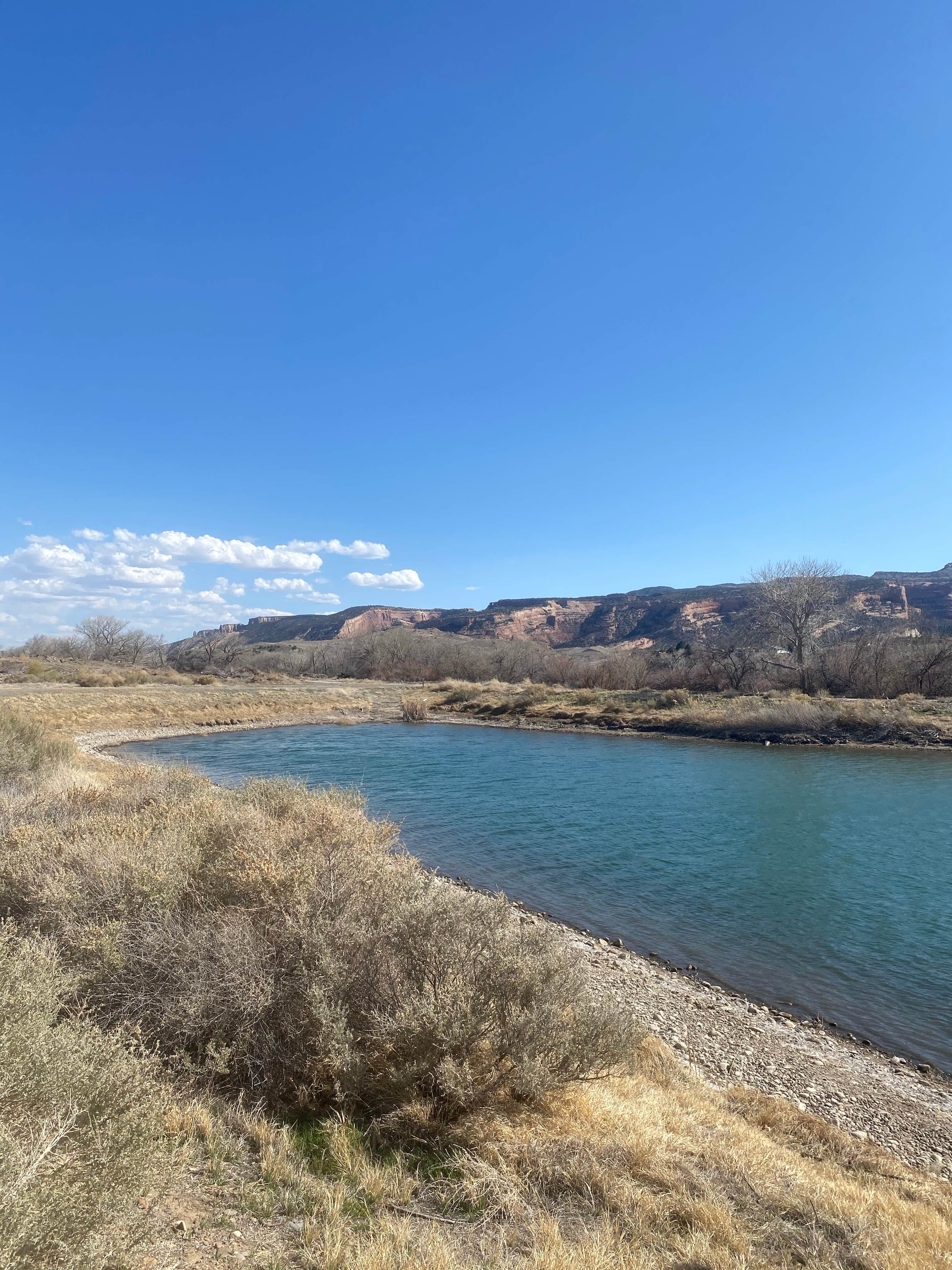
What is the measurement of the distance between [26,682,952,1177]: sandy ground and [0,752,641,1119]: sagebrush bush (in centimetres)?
264

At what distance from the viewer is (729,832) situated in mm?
17531

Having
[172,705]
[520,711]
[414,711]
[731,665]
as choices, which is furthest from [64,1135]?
[731,665]

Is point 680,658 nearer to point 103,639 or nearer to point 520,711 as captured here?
point 520,711

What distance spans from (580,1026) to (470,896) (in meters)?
1.51

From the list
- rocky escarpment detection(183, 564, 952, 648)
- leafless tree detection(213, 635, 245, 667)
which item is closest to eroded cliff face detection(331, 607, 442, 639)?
rocky escarpment detection(183, 564, 952, 648)

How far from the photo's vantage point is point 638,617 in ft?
364

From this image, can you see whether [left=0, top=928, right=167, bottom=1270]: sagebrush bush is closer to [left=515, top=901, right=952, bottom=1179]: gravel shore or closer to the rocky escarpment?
[left=515, top=901, right=952, bottom=1179]: gravel shore

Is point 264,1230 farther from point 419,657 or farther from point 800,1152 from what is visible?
point 419,657

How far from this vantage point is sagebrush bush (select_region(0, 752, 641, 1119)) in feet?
13.6

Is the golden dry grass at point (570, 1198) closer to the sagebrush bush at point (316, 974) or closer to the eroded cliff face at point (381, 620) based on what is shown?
the sagebrush bush at point (316, 974)

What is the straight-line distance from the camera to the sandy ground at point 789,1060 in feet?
20.2

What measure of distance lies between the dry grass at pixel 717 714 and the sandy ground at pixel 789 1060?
2754 centimetres

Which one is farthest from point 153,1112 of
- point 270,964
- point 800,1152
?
point 800,1152

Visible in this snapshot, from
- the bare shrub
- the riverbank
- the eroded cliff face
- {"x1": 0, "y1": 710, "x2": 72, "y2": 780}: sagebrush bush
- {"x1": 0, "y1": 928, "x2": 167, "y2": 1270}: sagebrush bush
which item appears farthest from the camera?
the eroded cliff face
